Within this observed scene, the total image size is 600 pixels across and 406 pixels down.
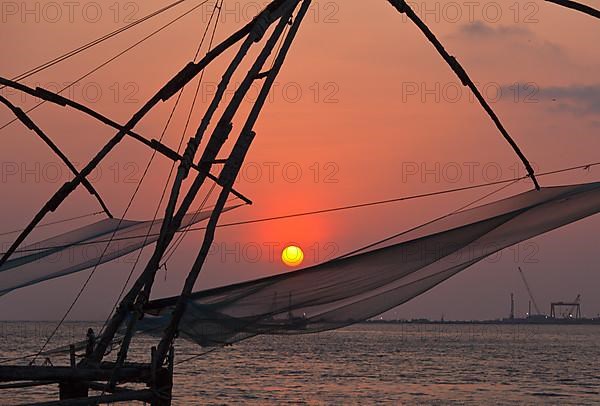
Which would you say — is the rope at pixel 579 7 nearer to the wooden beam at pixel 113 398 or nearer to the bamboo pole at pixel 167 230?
the bamboo pole at pixel 167 230

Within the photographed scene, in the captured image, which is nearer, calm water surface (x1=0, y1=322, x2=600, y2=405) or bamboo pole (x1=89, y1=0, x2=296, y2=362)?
bamboo pole (x1=89, y1=0, x2=296, y2=362)

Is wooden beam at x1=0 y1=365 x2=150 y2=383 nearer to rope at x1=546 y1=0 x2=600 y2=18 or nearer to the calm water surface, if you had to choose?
rope at x1=546 y1=0 x2=600 y2=18

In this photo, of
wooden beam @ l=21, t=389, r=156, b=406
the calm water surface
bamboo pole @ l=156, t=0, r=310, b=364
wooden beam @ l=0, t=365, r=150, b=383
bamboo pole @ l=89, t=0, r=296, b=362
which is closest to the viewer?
bamboo pole @ l=156, t=0, r=310, b=364

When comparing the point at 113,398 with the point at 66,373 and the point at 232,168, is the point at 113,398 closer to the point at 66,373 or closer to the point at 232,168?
the point at 66,373

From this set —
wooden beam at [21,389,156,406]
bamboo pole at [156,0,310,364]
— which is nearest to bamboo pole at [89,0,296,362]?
bamboo pole at [156,0,310,364]

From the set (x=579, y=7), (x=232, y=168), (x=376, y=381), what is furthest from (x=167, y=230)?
(x=376, y=381)

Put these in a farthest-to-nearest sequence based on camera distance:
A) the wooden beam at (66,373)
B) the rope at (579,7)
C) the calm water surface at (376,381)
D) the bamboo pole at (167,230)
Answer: the calm water surface at (376,381) → the wooden beam at (66,373) → the bamboo pole at (167,230) → the rope at (579,7)

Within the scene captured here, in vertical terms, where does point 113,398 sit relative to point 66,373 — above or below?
below

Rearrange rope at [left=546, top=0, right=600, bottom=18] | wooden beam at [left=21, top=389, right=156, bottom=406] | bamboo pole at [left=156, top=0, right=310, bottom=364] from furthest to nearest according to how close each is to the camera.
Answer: wooden beam at [left=21, top=389, right=156, bottom=406]
bamboo pole at [left=156, top=0, right=310, bottom=364]
rope at [left=546, top=0, right=600, bottom=18]

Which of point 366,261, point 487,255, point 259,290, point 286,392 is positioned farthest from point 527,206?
point 286,392

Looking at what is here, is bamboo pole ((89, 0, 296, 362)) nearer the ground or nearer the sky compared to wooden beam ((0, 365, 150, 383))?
nearer the sky

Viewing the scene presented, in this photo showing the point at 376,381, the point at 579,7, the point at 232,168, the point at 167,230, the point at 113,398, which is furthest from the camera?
the point at 376,381

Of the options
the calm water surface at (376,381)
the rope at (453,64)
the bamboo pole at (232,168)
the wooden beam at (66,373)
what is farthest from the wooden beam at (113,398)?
the calm water surface at (376,381)

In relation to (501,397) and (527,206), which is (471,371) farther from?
(527,206)
